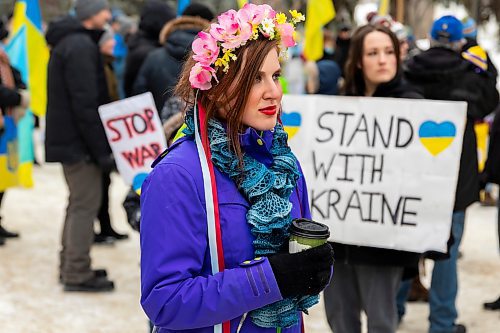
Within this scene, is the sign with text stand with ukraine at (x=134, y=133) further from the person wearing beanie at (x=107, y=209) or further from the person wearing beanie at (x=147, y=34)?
the person wearing beanie at (x=107, y=209)

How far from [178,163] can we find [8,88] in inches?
194

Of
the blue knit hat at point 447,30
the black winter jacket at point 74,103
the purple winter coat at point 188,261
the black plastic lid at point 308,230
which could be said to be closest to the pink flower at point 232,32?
the purple winter coat at point 188,261

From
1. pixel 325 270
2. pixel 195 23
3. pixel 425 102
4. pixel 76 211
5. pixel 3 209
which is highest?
pixel 195 23

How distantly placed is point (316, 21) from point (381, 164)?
3.63 metres

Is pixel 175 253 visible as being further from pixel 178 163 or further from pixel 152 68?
pixel 152 68

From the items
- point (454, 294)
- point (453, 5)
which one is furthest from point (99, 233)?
point (453, 5)

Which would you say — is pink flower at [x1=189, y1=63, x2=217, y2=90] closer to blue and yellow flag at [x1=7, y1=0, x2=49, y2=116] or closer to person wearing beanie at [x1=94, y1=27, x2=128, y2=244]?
person wearing beanie at [x1=94, y1=27, x2=128, y2=244]

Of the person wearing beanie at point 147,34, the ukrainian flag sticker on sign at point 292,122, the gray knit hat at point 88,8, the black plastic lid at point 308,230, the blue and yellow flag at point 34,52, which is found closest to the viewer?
the black plastic lid at point 308,230

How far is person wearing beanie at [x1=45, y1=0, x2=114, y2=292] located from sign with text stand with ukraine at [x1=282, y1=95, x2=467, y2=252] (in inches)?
79.9

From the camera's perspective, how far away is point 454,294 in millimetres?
4703

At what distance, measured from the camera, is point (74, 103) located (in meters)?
5.54

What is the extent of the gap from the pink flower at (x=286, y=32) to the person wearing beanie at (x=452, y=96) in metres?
2.44

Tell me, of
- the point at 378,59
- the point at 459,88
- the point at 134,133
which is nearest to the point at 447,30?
the point at 459,88

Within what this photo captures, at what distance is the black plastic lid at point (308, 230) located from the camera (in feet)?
6.81
